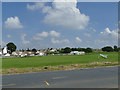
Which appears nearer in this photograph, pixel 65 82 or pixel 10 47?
pixel 65 82

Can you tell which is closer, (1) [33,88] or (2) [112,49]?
(1) [33,88]

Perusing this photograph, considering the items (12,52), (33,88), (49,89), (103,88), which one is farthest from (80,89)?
(12,52)

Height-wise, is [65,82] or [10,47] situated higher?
[10,47]

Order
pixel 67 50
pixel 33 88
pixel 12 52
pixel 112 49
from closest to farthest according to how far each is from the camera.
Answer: pixel 33 88, pixel 12 52, pixel 67 50, pixel 112 49

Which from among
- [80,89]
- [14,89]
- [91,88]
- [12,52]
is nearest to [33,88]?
[14,89]

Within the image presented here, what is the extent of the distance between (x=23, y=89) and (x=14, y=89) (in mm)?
648

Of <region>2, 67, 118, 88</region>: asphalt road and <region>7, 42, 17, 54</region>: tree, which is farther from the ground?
<region>7, 42, 17, 54</region>: tree

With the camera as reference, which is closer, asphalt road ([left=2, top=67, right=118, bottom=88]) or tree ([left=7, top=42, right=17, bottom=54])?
asphalt road ([left=2, top=67, right=118, bottom=88])

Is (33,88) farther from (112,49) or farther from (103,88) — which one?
(112,49)

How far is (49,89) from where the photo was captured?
333 inches

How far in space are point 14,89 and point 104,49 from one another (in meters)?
168

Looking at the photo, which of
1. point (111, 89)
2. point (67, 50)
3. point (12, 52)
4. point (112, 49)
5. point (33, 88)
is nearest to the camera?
point (111, 89)

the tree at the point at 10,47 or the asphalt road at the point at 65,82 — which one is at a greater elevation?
the tree at the point at 10,47

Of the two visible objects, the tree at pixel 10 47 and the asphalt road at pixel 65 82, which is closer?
the asphalt road at pixel 65 82
